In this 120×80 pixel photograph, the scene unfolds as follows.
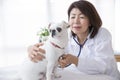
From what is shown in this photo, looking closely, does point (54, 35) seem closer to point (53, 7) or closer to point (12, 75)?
point (12, 75)

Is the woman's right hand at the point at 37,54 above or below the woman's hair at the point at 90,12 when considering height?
below

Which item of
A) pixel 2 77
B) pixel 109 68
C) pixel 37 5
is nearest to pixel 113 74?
pixel 109 68

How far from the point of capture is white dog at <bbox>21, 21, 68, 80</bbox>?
1.11 m

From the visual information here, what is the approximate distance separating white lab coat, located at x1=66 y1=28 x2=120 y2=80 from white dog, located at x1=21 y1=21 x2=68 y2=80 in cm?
26

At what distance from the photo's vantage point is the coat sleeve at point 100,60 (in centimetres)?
135

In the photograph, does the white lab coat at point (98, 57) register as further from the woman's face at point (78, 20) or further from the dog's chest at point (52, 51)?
the dog's chest at point (52, 51)

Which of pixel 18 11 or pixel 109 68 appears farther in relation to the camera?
pixel 18 11

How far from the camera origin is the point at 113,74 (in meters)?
1.49

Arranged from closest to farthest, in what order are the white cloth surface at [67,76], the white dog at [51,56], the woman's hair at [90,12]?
1. the white dog at [51,56]
2. the white cloth surface at [67,76]
3. the woman's hair at [90,12]

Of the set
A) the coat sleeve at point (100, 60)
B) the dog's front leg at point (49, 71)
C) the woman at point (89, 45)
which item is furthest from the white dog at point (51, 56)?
the coat sleeve at point (100, 60)

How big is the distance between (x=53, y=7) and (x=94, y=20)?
32.4 inches

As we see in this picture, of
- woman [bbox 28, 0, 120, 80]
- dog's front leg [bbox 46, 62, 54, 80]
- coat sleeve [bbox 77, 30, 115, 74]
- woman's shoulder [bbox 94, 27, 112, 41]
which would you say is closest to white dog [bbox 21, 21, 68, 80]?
dog's front leg [bbox 46, 62, 54, 80]

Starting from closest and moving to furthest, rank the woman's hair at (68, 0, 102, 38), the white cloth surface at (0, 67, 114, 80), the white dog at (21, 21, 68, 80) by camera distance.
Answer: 1. the white dog at (21, 21, 68, 80)
2. the white cloth surface at (0, 67, 114, 80)
3. the woman's hair at (68, 0, 102, 38)

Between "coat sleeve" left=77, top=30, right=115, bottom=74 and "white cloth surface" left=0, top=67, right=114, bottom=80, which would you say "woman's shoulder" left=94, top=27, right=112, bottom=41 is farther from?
"white cloth surface" left=0, top=67, right=114, bottom=80
